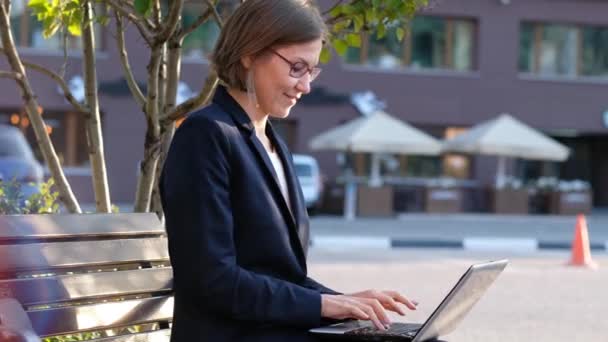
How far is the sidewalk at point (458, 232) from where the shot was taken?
18.0 metres

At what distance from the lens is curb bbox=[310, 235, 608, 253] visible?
17609mm

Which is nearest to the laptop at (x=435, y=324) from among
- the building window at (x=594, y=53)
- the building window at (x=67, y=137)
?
the building window at (x=67, y=137)

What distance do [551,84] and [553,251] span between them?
1401cm

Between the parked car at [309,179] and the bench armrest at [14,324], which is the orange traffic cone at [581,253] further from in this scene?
the bench armrest at [14,324]

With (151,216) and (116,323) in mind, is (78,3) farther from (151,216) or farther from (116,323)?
(116,323)

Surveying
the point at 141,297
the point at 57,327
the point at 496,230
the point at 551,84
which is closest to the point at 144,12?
the point at 141,297

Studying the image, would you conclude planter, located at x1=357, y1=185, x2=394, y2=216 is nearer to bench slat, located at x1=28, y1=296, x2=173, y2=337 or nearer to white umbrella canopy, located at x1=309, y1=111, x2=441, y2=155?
white umbrella canopy, located at x1=309, y1=111, x2=441, y2=155

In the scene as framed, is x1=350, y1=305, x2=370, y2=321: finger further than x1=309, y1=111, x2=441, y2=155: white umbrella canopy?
No

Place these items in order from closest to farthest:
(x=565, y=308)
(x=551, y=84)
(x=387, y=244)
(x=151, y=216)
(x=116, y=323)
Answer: (x=116, y=323) < (x=151, y=216) < (x=565, y=308) < (x=387, y=244) < (x=551, y=84)

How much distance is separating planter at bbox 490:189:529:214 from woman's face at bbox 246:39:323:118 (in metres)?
25.3

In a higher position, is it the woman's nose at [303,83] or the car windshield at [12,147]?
the woman's nose at [303,83]

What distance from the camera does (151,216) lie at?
365 cm

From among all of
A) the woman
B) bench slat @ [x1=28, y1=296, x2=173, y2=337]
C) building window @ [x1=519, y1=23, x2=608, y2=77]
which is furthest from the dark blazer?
building window @ [x1=519, y1=23, x2=608, y2=77]

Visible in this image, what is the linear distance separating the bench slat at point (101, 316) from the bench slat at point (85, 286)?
32 millimetres
